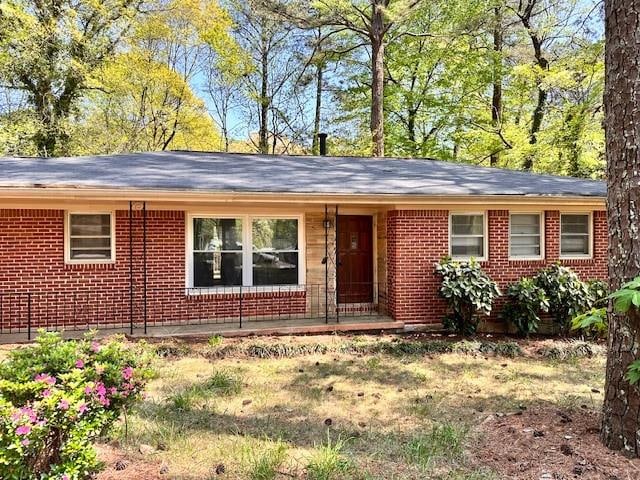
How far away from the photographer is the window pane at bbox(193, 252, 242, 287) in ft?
29.4

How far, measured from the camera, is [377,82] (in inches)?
723

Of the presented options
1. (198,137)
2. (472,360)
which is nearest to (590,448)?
(472,360)

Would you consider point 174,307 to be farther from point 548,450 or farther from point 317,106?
point 317,106

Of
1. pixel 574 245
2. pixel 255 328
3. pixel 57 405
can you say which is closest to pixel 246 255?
pixel 255 328

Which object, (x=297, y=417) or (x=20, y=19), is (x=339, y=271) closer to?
(x=297, y=417)

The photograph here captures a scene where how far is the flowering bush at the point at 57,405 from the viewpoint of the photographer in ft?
8.07

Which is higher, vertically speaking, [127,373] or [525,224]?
[525,224]

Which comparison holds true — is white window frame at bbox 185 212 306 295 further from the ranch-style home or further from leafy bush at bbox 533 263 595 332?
leafy bush at bbox 533 263 595 332

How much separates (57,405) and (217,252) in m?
6.57

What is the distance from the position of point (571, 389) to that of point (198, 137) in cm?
1992

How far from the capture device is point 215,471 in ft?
11.6

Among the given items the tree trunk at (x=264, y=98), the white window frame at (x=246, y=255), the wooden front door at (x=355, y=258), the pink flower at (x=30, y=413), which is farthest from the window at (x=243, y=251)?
the tree trunk at (x=264, y=98)

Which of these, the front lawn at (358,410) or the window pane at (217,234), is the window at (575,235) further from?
the window pane at (217,234)

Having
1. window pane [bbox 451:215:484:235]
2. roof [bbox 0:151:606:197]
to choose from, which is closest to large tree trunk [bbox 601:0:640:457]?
roof [bbox 0:151:606:197]
